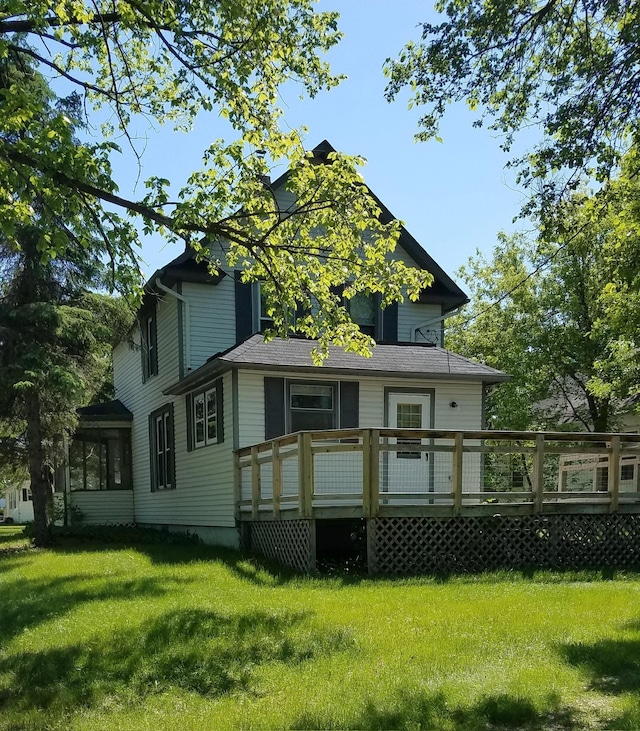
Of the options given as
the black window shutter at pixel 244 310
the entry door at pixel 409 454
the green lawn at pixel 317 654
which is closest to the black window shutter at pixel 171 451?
the black window shutter at pixel 244 310

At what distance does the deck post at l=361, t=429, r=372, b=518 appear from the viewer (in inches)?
372

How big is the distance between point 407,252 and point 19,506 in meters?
40.0

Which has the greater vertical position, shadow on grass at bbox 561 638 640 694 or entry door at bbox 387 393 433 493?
entry door at bbox 387 393 433 493

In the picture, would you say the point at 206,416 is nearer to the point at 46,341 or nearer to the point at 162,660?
the point at 46,341

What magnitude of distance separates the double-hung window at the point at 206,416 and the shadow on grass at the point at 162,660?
20.7ft

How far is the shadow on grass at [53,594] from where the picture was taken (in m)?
6.82

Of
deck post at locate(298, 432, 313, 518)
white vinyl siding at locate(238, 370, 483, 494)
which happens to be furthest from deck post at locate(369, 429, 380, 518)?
white vinyl siding at locate(238, 370, 483, 494)

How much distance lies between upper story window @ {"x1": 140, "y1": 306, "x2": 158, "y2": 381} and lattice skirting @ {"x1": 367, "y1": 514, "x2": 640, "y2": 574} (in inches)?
336

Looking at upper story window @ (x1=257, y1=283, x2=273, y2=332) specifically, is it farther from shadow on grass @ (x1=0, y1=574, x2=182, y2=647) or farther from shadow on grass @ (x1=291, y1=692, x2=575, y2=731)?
shadow on grass @ (x1=291, y1=692, x2=575, y2=731)

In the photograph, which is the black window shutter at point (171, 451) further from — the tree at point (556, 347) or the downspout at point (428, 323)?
the tree at point (556, 347)

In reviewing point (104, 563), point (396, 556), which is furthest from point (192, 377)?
point (396, 556)

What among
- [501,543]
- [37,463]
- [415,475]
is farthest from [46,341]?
[501,543]

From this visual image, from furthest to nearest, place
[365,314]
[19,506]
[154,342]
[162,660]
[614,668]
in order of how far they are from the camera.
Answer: [19,506], [154,342], [365,314], [162,660], [614,668]

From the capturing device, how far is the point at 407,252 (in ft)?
49.6
